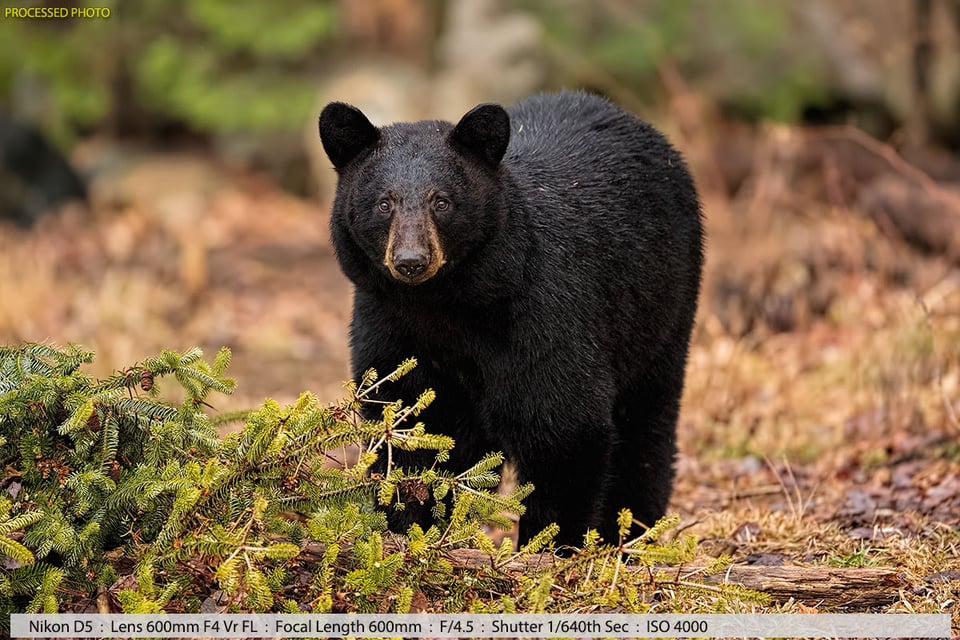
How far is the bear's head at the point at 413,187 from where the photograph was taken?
4355mm

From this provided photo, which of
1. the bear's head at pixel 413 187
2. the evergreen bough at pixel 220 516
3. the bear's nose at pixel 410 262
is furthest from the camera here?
the bear's head at pixel 413 187

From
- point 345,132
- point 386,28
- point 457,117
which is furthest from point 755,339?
point 386,28

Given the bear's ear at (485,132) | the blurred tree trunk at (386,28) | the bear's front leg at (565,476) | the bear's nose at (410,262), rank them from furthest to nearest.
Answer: the blurred tree trunk at (386,28) < the bear's front leg at (565,476) < the bear's ear at (485,132) < the bear's nose at (410,262)

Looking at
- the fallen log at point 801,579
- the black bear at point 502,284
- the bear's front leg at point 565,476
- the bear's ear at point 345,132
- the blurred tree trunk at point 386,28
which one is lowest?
the fallen log at point 801,579

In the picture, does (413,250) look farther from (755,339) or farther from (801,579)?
(755,339)

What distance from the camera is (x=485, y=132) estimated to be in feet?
14.8

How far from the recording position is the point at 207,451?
13.4 feet

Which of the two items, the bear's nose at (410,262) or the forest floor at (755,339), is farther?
the forest floor at (755,339)

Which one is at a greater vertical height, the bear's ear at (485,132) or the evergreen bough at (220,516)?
the bear's ear at (485,132)

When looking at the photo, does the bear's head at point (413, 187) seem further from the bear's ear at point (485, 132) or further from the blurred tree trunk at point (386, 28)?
the blurred tree trunk at point (386, 28)

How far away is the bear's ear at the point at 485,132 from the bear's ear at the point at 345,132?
0.32m

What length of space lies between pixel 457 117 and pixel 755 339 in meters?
6.26

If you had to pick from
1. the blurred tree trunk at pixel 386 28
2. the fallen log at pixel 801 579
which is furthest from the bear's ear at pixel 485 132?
the blurred tree trunk at pixel 386 28

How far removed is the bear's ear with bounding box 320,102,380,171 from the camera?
14.8 ft
